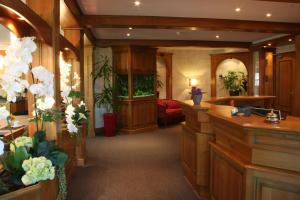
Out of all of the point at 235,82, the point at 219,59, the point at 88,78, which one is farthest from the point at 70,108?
the point at 235,82

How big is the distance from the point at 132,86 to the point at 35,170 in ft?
20.9

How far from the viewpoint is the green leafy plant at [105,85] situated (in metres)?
7.95

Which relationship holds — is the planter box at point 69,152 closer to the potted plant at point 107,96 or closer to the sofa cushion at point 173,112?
the potted plant at point 107,96

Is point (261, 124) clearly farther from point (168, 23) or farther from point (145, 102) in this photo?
point (145, 102)

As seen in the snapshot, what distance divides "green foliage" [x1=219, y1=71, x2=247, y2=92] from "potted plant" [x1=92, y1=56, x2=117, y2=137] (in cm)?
507

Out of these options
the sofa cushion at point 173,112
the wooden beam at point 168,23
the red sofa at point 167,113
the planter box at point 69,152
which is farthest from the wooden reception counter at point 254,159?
the sofa cushion at point 173,112

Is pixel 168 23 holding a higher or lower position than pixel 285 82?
higher

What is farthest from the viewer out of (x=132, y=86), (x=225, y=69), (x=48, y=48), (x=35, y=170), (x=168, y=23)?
(x=225, y=69)

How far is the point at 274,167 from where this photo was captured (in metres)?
2.36

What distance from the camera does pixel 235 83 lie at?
1091cm

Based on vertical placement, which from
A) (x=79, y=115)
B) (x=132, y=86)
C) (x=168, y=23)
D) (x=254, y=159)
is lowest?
(x=254, y=159)

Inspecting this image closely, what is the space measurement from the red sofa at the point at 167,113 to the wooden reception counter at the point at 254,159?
229 inches

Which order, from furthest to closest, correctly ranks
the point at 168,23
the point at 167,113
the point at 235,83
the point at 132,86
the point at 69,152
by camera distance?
the point at 235,83 → the point at 167,113 → the point at 132,86 → the point at 168,23 → the point at 69,152

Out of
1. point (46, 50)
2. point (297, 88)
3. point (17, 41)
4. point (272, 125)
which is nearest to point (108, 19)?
point (46, 50)
